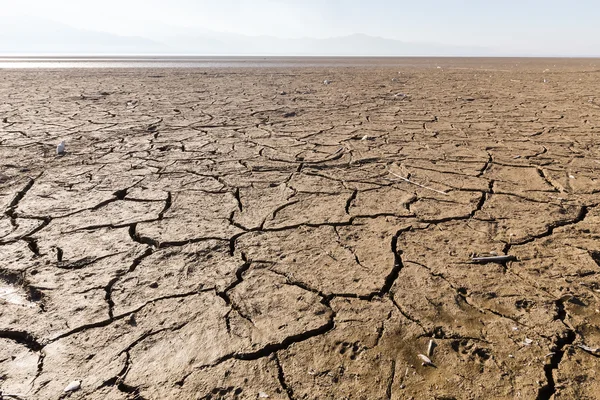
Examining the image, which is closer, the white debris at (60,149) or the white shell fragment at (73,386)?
the white shell fragment at (73,386)

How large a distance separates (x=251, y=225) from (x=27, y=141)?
2854 millimetres

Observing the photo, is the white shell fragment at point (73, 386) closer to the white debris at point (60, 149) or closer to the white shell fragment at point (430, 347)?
the white shell fragment at point (430, 347)

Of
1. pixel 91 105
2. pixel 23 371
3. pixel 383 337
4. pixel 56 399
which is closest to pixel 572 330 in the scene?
pixel 383 337

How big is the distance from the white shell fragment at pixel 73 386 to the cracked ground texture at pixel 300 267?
1cm

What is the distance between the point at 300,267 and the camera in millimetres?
1656

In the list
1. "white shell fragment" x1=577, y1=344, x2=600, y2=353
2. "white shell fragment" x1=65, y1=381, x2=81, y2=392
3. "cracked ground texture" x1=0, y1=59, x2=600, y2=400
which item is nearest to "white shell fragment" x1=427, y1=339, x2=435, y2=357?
"cracked ground texture" x1=0, y1=59, x2=600, y2=400

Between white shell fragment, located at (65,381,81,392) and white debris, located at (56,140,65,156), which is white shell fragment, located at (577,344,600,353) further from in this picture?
white debris, located at (56,140,65,156)

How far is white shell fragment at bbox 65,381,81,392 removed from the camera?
107 cm

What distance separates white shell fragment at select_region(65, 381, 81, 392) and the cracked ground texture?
1 cm

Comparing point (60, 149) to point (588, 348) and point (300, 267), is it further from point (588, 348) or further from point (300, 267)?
point (588, 348)

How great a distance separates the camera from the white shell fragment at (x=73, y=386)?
3.52 feet

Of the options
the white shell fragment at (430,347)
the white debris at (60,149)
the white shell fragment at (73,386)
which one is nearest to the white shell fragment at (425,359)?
the white shell fragment at (430,347)

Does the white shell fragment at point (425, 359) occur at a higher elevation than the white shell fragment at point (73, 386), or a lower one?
higher

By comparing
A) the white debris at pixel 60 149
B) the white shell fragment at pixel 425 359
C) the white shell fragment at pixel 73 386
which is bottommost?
the white shell fragment at pixel 73 386
